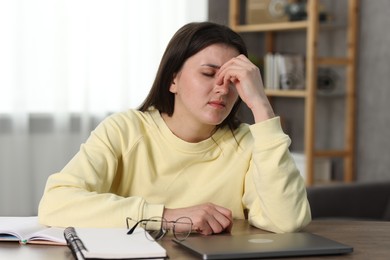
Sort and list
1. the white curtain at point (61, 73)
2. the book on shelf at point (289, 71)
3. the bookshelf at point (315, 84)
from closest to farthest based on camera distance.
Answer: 1. the bookshelf at point (315, 84)
2. the white curtain at point (61, 73)
3. the book on shelf at point (289, 71)

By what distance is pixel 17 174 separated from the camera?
175 inches

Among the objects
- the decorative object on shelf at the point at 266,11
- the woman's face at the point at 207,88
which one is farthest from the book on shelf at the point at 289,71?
the woman's face at the point at 207,88

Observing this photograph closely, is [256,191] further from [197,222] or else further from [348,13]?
[348,13]

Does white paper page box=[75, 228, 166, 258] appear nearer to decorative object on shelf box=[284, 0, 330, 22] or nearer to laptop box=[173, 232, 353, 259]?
laptop box=[173, 232, 353, 259]

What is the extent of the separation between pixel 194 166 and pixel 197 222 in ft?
1.34

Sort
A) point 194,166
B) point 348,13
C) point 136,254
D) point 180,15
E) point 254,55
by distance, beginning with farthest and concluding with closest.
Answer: point 254,55 < point 180,15 < point 348,13 < point 194,166 < point 136,254

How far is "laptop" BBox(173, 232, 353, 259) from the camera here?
129 centimetres

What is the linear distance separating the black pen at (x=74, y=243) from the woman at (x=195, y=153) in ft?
0.55

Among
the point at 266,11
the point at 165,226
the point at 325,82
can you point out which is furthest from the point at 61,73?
the point at 165,226

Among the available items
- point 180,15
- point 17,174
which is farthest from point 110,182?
point 180,15

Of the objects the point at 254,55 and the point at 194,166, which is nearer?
the point at 194,166

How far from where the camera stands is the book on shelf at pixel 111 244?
1255 millimetres

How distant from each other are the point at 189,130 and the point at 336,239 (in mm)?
555

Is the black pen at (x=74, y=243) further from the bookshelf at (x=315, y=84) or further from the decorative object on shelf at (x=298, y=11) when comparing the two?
the decorative object on shelf at (x=298, y=11)
